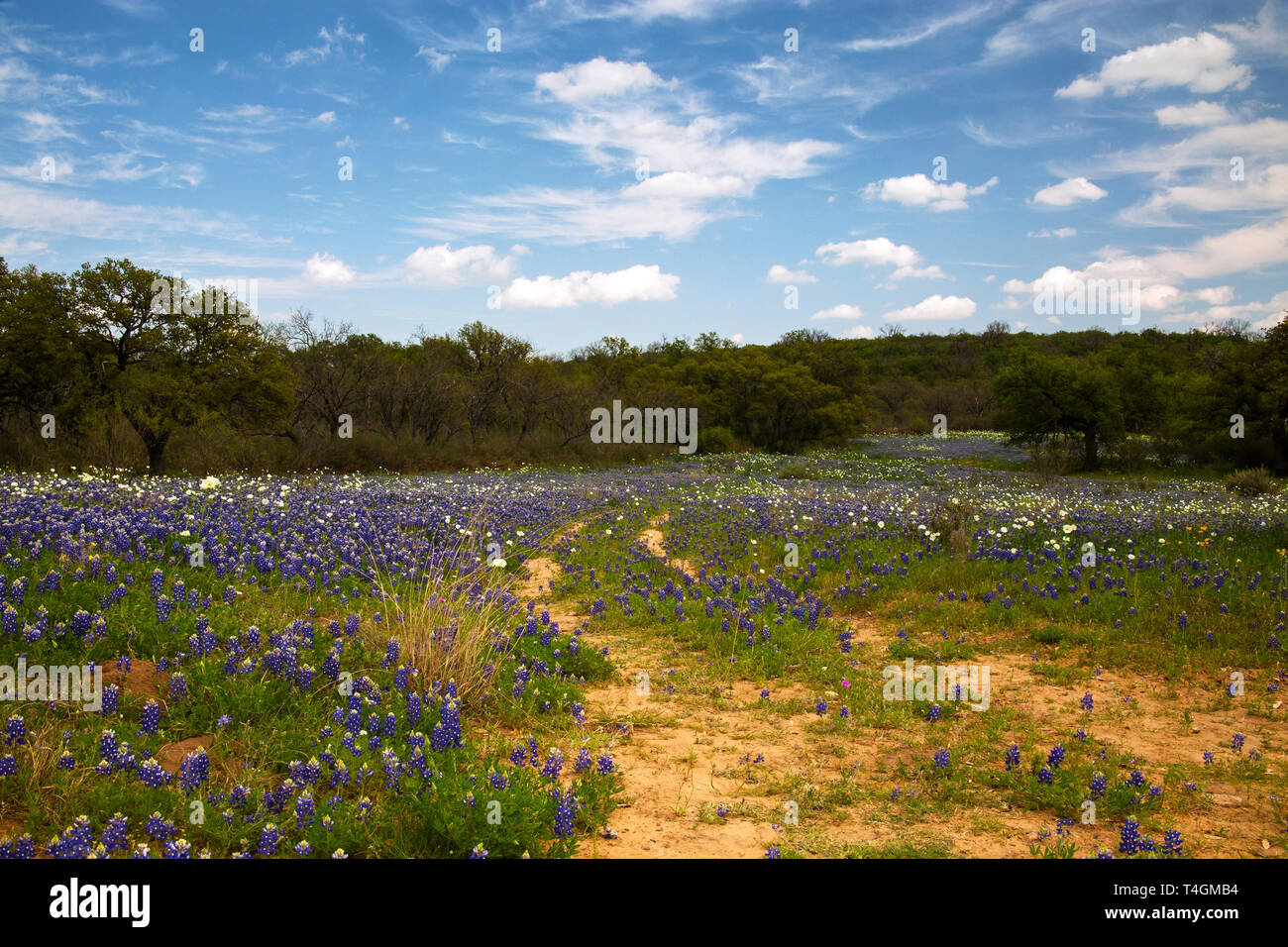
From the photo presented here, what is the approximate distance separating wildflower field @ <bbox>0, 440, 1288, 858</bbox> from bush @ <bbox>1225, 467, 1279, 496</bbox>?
45.6 feet

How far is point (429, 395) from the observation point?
142 ft

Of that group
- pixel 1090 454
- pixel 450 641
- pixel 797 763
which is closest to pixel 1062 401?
pixel 1090 454

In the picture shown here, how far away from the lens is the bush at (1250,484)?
73.0 ft

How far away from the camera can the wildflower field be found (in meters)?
3.80

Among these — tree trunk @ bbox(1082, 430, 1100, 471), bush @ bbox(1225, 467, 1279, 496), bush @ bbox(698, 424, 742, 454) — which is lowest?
bush @ bbox(1225, 467, 1279, 496)

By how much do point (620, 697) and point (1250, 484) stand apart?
2508 cm

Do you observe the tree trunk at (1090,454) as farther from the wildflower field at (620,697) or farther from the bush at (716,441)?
the wildflower field at (620,697)

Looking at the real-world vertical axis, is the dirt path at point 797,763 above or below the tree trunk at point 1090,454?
below

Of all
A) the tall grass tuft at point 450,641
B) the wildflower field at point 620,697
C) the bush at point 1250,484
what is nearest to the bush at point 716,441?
the bush at point 1250,484

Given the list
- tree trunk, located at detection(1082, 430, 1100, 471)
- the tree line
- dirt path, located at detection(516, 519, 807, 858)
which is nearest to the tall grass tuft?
dirt path, located at detection(516, 519, 807, 858)

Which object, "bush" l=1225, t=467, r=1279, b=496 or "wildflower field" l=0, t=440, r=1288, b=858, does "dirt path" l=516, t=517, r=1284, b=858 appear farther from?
"bush" l=1225, t=467, r=1279, b=496

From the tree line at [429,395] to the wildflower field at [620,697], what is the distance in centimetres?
2018

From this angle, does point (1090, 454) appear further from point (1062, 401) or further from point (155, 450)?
point (155, 450)
